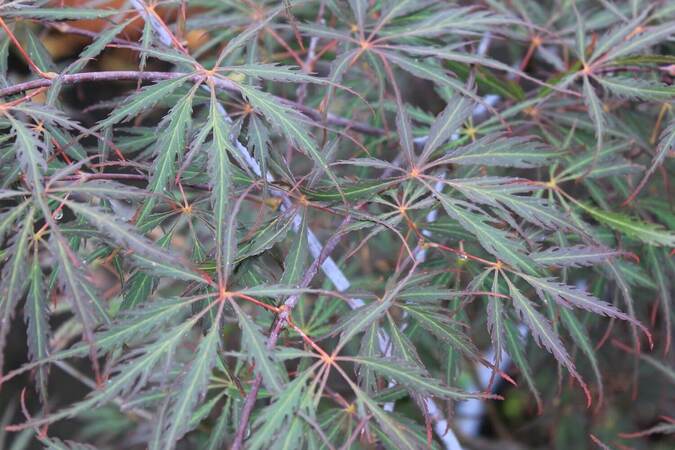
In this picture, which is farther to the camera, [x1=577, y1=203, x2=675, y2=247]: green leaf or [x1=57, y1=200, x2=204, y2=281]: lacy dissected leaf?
[x1=577, y1=203, x2=675, y2=247]: green leaf

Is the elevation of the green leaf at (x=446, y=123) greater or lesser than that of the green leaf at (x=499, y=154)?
greater

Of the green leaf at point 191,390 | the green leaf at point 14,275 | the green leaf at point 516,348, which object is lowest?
the green leaf at point 516,348

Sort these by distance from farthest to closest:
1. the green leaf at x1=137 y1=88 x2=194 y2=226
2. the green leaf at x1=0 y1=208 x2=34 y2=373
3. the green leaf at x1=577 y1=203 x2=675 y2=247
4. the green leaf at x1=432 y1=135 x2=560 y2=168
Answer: the green leaf at x1=577 y1=203 x2=675 y2=247, the green leaf at x1=432 y1=135 x2=560 y2=168, the green leaf at x1=137 y1=88 x2=194 y2=226, the green leaf at x1=0 y1=208 x2=34 y2=373

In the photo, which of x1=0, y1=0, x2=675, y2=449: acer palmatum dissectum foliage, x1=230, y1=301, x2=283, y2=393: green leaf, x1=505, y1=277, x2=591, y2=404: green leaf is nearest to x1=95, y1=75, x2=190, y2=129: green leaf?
x1=0, y1=0, x2=675, y2=449: acer palmatum dissectum foliage

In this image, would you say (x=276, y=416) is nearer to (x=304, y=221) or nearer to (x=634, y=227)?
(x=304, y=221)

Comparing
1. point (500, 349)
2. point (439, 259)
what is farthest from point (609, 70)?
point (500, 349)

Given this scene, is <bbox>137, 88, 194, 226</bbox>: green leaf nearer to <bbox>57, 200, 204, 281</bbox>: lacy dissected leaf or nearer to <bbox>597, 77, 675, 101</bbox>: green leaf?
<bbox>57, 200, 204, 281</bbox>: lacy dissected leaf

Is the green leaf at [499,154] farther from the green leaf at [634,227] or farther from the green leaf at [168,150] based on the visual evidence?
the green leaf at [168,150]

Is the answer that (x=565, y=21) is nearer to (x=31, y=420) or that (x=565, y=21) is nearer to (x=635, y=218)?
(x=635, y=218)

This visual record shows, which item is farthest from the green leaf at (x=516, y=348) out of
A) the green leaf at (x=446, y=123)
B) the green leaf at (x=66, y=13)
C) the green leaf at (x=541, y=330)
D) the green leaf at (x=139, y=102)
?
the green leaf at (x=66, y=13)

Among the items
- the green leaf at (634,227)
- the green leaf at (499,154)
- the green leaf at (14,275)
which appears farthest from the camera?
the green leaf at (634,227)

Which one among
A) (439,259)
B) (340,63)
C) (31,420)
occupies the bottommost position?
(439,259)
